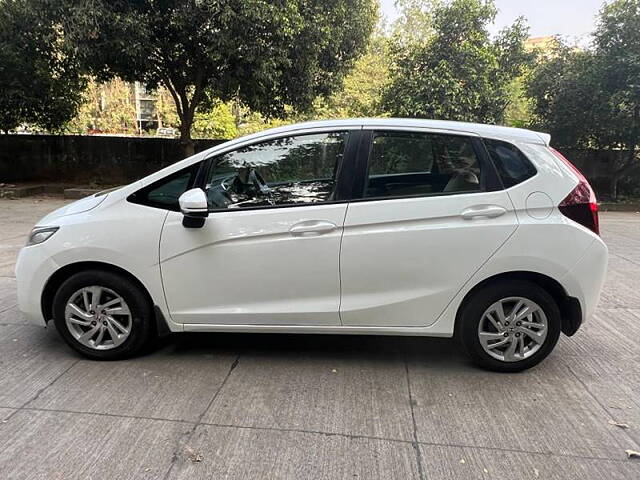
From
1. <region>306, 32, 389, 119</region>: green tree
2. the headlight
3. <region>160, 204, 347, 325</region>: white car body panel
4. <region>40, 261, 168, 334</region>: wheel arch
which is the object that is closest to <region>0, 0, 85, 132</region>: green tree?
the headlight

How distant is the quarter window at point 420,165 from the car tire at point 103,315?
1801 millimetres

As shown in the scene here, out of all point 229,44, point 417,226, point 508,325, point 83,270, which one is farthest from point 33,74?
point 508,325

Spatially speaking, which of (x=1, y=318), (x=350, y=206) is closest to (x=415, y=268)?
(x=350, y=206)

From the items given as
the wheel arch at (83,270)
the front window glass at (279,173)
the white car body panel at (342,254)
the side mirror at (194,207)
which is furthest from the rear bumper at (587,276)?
the wheel arch at (83,270)

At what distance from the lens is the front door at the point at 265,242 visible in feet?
10.8

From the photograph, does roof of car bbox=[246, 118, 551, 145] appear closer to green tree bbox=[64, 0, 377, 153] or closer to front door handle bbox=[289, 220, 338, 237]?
front door handle bbox=[289, 220, 338, 237]

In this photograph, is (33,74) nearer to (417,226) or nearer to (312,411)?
(417,226)

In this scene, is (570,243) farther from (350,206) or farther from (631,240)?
(631,240)

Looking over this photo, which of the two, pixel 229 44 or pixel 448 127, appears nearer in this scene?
pixel 448 127

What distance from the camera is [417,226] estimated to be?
10.6 feet

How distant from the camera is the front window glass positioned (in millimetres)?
3377

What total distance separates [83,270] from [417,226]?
234cm

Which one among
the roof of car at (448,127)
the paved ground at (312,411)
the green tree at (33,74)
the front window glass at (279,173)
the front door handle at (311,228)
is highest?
the green tree at (33,74)

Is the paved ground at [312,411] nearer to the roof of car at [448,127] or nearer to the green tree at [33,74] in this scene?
the roof of car at [448,127]
